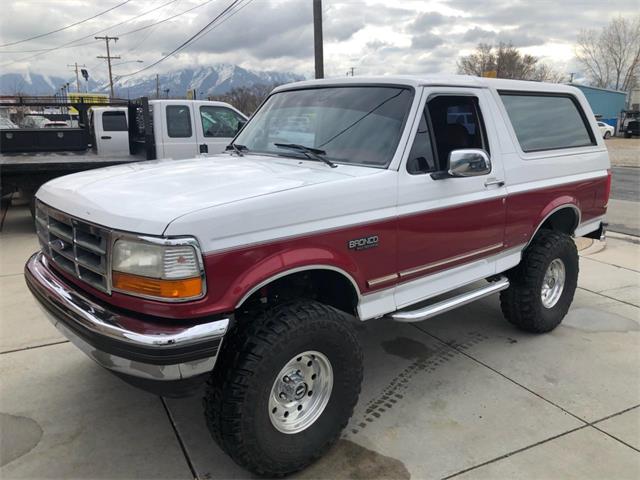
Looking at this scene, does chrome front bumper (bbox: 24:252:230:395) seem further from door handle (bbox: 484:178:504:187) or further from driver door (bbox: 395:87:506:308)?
door handle (bbox: 484:178:504:187)

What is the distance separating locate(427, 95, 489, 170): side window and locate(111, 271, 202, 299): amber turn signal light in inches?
77.2

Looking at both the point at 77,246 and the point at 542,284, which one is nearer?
the point at 77,246

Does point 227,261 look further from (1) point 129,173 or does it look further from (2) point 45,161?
(2) point 45,161

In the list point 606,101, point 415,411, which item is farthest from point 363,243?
point 606,101

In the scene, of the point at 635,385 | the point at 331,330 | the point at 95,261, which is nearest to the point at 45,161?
the point at 95,261

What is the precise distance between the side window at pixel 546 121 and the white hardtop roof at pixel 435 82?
0.07 meters

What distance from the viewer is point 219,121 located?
10.5 meters

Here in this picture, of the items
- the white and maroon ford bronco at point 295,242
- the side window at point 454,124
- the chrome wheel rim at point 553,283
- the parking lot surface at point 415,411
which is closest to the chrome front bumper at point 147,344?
the white and maroon ford bronco at point 295,242

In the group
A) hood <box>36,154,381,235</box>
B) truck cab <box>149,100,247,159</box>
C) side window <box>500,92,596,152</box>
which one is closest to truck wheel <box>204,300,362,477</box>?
hood <box>36,154,381,235</box>

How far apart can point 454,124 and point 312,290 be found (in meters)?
1.63

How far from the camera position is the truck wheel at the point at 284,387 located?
8.24ft

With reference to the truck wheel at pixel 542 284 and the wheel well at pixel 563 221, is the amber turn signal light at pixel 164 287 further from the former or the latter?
the wheel well at pixel 563 221

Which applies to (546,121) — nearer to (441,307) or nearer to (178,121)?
(441,307)

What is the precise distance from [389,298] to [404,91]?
54.5 inches
